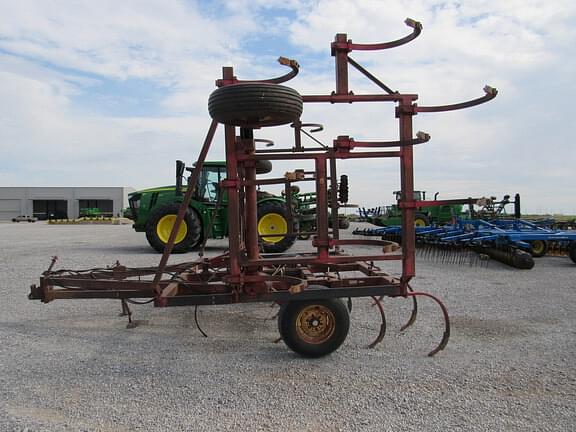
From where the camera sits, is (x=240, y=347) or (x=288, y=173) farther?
(x=240, y=347)

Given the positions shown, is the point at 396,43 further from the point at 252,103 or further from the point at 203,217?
the point at 203,217

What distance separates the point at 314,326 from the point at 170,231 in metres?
7.27

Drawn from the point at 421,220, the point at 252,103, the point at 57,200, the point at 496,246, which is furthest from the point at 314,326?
the point at 57,200

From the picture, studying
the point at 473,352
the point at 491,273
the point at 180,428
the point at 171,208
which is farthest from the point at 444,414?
the point at 171,208

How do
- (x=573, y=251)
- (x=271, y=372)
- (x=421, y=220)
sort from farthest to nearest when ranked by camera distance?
(x=421, y=220), (x=573, y=251), (x=271, y=372)

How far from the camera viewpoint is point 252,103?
3.25 meters

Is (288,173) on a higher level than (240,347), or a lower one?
higher

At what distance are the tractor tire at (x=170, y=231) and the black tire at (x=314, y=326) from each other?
22.6ft

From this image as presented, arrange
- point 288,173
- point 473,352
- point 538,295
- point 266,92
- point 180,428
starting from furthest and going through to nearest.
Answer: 1. point 538,295
2. point 473,352
3. point 288,173
4. point 266,92
5. point 180,428

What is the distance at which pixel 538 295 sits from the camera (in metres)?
6.09

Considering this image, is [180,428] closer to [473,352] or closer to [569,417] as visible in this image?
[569,417]

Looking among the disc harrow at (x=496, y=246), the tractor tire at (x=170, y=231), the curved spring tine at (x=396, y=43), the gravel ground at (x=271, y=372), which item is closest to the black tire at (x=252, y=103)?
the curved spring tine at (x=396, y=43)

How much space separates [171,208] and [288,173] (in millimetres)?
7496

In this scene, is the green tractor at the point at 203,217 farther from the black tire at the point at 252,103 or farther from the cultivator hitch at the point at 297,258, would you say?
the black tire at the point at 252,103
